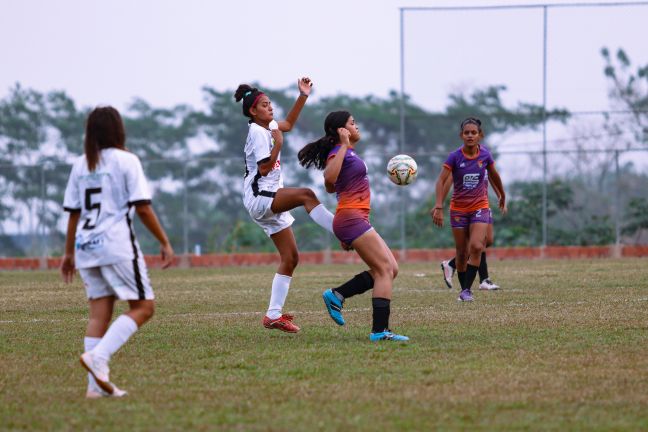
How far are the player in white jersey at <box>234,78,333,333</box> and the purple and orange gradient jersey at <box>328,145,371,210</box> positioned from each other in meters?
0.62

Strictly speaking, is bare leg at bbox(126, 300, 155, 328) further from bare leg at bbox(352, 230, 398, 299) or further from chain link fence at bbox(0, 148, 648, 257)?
chain link fence at bbox(0, 148, 648, 257)

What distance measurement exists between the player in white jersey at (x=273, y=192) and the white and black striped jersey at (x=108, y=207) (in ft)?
10.1

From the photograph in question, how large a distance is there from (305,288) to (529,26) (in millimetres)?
13944

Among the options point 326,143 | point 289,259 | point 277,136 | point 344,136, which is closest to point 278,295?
point 289,259

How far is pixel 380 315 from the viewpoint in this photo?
28.5 feet

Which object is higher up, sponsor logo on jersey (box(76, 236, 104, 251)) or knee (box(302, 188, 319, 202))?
knee (box(302, 188, 319, 202))

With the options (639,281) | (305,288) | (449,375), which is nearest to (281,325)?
(449,375)

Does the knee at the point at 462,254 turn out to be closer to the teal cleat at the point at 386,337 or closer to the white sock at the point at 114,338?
the teal cleat at the point at 386,337

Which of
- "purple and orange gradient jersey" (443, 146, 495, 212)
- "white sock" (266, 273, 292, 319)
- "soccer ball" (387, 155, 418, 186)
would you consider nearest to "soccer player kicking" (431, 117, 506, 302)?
"purple and orange gradient jersey" (443, 146, 495, 212)

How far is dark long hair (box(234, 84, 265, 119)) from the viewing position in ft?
32.3

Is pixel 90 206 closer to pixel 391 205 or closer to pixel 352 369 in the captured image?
pixel 352 369

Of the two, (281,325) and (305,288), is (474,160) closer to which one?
(305,288)

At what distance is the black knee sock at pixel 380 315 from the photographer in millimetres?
8688

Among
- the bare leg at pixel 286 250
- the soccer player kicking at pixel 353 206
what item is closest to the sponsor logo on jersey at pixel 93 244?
the soccer player kicking at pixel 353 206
